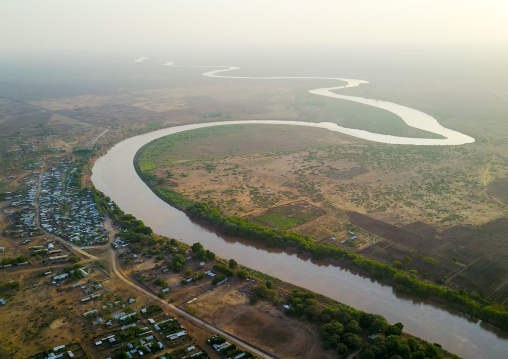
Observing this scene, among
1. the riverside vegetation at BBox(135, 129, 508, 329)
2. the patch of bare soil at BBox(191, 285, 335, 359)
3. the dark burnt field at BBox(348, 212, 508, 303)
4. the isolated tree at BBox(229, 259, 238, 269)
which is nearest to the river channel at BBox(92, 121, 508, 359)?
the riverside vegetation at BBox(135, 129, 508, 329)

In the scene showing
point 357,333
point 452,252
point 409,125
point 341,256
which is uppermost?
point 409,125

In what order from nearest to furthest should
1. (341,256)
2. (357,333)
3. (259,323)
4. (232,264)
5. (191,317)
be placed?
1. (357,333)
2. (259,323)
3. (191,317)
4. (232,264)
5. (341,256)

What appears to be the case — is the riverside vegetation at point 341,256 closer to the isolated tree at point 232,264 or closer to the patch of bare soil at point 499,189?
the isolated tree at point 232,264

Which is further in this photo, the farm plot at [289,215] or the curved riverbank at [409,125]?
the curved riverbank at [409,125]

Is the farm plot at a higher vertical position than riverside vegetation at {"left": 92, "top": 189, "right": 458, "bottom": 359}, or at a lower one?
higher

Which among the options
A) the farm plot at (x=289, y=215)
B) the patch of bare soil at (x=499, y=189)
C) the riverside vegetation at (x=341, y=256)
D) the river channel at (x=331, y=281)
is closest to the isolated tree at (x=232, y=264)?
the river channel at (x=331, y=281)

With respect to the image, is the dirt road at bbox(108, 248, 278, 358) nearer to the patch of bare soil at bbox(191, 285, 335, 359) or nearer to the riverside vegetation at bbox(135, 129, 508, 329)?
the patch of bare soil at bbox(191, 285, 335, 359)

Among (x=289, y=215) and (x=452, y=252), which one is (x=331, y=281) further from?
(x=452, y=252)

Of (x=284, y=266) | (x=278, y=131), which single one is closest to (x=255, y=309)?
(x=284, y=266)

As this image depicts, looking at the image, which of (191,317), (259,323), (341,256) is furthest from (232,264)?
(341,256)
